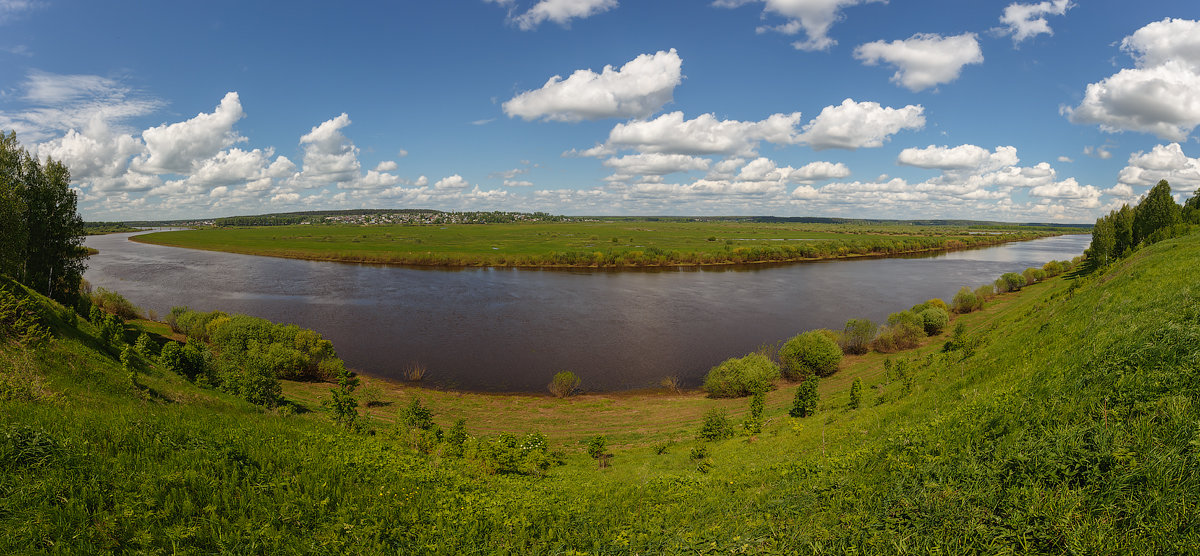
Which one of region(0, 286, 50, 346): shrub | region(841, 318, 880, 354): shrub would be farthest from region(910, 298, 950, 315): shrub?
region(0, 286, 50, 346): shrub

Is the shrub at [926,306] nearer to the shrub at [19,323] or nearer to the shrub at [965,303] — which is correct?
the shrub at [965,303]

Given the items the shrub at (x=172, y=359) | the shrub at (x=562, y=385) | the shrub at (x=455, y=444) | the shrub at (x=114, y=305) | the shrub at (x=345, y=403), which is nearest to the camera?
the shrub at (x=455, y=444)

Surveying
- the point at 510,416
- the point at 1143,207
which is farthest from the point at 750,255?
the point at 510,416

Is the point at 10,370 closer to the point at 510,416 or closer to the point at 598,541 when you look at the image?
the point at 598,541

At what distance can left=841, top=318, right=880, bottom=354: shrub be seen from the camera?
47.2 metres

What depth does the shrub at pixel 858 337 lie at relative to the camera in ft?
155

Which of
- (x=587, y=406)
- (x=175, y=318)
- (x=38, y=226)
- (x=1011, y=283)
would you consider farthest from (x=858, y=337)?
(x=175, y=318)

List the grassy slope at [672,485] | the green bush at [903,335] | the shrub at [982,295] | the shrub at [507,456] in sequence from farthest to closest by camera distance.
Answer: the shrub at [982,295] → the green bush at [903,335] → the shrub at [507,456] → the grassy slope at [672,485]

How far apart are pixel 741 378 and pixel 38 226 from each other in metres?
50.1

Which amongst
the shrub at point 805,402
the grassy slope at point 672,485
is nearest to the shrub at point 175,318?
the grassy slope at point 672,485

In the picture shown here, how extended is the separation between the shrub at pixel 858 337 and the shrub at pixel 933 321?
7.13 m

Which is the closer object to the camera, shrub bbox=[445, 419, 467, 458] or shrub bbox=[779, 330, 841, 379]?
shrub bbox=[445, 419, 467, 458]

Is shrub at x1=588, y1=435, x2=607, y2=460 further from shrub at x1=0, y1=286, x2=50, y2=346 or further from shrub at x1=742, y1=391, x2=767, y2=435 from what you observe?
shrub at x1=0, y1=286, x2=50, y2=346

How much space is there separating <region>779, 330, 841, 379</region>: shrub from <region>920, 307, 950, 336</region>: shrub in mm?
16875
